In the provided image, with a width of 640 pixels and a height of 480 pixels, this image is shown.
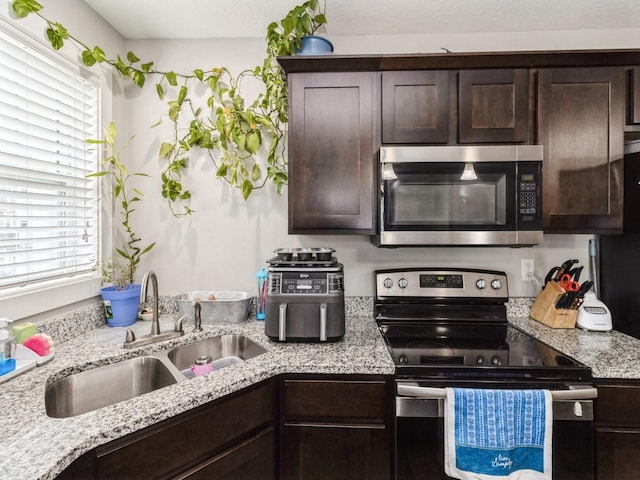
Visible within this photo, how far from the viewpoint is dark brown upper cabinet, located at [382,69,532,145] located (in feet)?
5.24

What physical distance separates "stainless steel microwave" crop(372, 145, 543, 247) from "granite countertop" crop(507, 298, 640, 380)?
467 millimetres

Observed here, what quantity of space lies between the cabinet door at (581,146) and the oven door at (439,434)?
79 centimetres

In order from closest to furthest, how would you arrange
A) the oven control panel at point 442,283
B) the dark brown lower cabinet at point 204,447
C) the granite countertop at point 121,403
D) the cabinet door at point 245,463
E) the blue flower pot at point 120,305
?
1. the granite countertop at point 121,403
2. the dark brown lower cabinet at point 204,447
3. the cabinet door at point 245,463
4. the blue flower pot at point 120,305
5. the oven control panel at point 442,283

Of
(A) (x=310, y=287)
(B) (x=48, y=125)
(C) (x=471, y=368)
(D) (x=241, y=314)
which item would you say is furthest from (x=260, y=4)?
(C) (x=471, y=368)

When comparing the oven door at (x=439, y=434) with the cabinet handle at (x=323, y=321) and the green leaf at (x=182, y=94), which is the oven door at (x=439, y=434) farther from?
the green leaf at (x=182, y=94)

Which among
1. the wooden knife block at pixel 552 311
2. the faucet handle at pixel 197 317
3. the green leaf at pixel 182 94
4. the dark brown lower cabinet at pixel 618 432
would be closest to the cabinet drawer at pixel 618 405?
the dark brown lower cabinet at pixel 618 432

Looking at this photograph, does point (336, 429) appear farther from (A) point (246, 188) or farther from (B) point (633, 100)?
(B) point (633, 100)

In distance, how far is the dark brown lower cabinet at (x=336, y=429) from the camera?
1265 mm

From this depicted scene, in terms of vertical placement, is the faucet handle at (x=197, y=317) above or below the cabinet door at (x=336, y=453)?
above

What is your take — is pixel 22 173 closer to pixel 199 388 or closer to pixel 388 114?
pixel 199 388

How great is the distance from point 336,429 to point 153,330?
3.02ft

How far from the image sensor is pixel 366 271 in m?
1.97

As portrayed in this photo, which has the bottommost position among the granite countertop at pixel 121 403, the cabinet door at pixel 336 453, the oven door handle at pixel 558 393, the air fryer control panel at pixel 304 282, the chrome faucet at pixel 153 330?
the cabinet door at pixel 336 453

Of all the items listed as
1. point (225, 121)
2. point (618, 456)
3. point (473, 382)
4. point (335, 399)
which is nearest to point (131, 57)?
point (225, 121)
